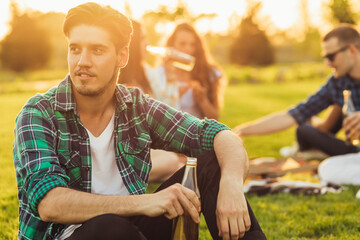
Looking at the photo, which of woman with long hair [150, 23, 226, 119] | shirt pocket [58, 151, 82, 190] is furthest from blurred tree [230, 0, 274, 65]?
shirt pocket [58, 151, 82, 190]

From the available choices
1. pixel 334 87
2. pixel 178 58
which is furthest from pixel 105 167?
pixel 334 87

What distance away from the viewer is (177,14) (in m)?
34.0

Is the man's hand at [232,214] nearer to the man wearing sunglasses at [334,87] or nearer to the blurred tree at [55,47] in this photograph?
the man wearing sunglasses at [334,87]

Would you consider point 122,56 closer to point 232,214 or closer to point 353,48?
point 232,214

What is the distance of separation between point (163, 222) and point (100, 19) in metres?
1.09

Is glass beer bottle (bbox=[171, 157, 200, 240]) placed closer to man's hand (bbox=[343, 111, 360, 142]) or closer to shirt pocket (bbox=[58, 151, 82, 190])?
shirt pocket (bbox=[58, 151, 82, 190])

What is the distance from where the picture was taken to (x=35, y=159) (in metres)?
1.91

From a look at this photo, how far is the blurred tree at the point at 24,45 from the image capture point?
135 feet

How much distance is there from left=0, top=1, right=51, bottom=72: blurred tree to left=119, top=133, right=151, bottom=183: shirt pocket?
41804 mm

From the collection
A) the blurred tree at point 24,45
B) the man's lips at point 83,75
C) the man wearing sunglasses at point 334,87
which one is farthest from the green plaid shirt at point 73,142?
the blurred tree at point 24,45

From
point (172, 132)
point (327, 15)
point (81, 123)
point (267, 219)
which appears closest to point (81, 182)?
point (81, 123)

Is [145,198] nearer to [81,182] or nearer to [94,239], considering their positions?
[94,239]

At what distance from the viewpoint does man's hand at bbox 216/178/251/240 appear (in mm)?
2055

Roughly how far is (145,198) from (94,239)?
0.93ft
